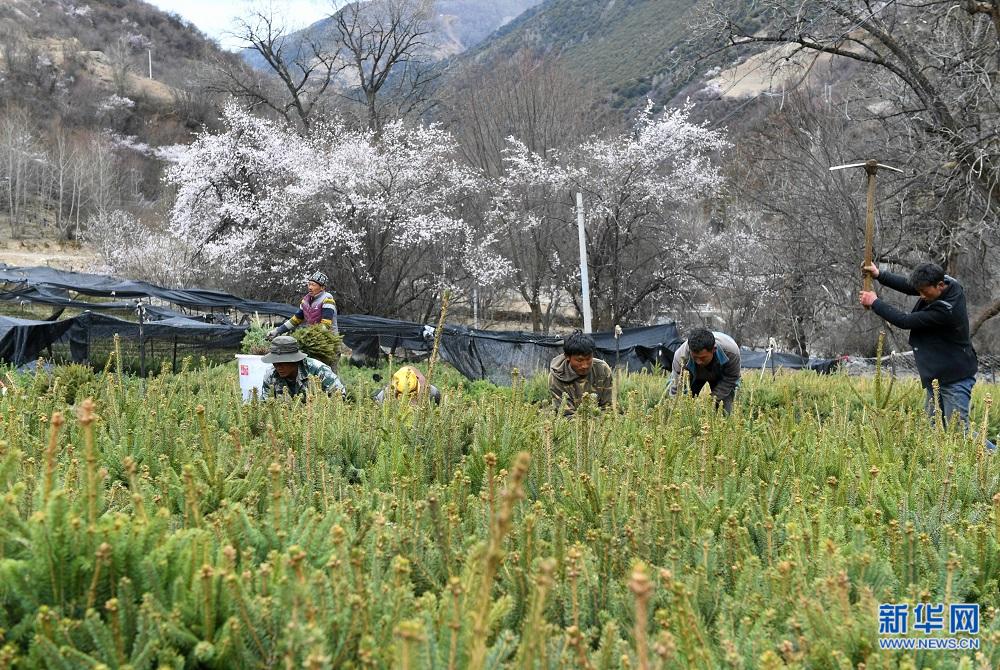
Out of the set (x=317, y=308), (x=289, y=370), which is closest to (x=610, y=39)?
(x=317, y=308)

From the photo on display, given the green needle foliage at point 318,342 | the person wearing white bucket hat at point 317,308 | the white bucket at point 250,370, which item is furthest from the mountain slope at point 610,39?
the green needle foliage at point 318,342

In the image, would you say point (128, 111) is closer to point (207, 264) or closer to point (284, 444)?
point (207, 264)

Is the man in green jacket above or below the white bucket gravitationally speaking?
above

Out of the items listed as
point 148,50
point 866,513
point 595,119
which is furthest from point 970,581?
point 148,50

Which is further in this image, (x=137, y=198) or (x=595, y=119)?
(x=137, y=198)

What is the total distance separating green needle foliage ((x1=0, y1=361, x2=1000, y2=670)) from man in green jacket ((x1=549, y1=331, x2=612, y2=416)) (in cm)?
175

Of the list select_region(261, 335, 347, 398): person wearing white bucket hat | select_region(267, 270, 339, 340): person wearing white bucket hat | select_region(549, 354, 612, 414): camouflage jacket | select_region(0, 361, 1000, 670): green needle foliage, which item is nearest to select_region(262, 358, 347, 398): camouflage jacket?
select_region(261, 335, 347, 398): person wearing white bucket hat

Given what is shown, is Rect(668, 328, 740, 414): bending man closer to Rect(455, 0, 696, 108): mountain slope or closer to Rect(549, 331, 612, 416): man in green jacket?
Rect(549, 331, 612, 416): man in green jacket

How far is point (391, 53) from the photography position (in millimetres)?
34000

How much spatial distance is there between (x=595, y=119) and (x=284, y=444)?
95.6 feet

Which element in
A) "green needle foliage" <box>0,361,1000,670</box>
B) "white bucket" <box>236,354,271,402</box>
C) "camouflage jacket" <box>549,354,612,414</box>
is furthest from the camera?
"white bucket" <box>236,354,271,402</box>

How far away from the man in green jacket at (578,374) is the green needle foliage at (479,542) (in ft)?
5.74

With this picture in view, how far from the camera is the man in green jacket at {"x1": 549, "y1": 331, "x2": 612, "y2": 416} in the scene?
5.88 meters

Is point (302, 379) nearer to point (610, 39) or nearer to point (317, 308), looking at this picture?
point (317, 308)
